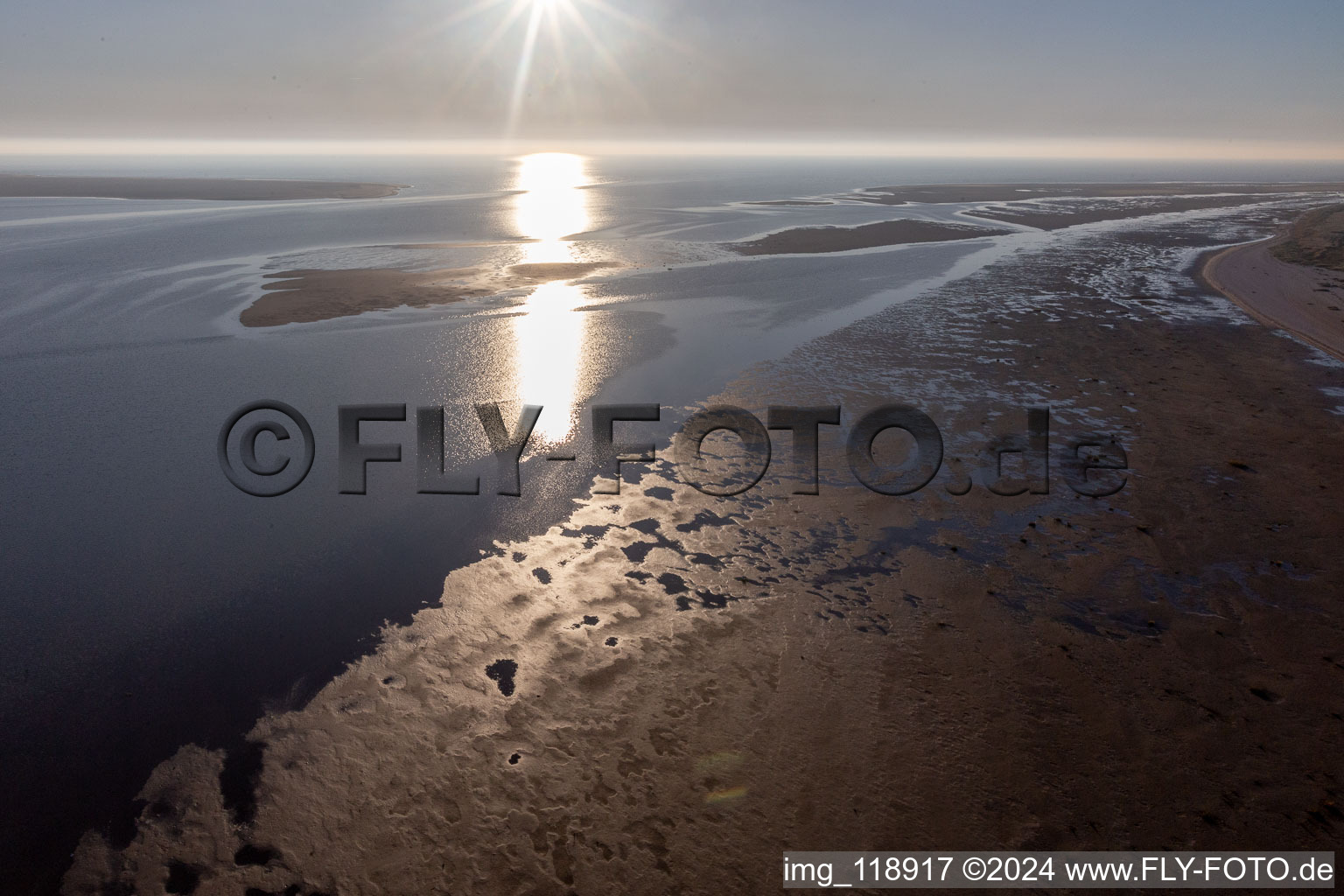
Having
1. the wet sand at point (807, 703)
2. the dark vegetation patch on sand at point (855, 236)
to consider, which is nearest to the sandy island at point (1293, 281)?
the wet sand at point (807, 703)

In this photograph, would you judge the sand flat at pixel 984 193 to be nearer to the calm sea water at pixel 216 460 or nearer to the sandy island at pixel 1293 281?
the sandy island at pixel 1293 281

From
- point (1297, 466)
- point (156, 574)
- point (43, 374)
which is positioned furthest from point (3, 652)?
point (1297, 466)

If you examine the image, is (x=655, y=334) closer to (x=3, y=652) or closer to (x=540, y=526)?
(x=540, y=526)

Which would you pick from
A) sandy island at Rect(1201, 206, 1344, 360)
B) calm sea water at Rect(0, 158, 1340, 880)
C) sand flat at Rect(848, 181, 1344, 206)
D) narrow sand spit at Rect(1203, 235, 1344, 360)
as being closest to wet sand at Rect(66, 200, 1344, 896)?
calm sea water at Rect(0, 158, 1340, 880)

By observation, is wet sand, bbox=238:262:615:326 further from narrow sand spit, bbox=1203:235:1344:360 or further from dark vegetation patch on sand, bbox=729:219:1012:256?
narrow sand spit, bbox=1203:235:1344:360

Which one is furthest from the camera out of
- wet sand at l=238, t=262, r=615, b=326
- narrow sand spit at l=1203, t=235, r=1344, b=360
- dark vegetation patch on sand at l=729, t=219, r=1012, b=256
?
dark vegetation patch on sand at l=729, t=219, r=1012, b=256

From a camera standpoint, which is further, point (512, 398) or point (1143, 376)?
point (1143, 376)
